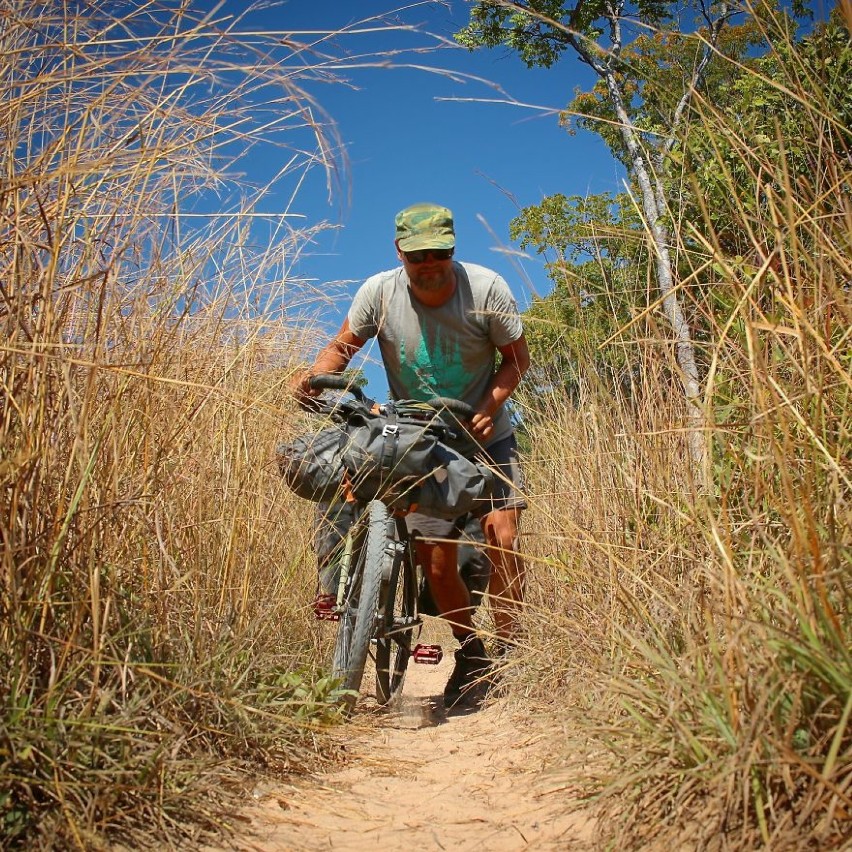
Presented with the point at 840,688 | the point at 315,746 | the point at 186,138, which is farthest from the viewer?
the point at 315,746

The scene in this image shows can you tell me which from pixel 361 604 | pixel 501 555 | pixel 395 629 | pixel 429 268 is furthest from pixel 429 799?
pixel 429 268

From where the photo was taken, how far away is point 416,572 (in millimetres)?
3664

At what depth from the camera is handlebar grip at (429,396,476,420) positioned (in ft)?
10.4

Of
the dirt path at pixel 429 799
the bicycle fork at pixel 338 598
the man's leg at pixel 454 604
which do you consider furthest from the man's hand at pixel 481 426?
the dirt path at pixel 429 799

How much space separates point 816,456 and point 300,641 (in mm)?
1860

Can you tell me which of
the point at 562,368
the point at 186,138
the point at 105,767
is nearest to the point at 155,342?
the point at 186,138

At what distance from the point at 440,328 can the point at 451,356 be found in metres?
0.12

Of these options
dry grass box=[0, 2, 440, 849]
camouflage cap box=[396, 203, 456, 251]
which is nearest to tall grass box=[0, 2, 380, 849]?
dry grass box=[0, 2, 440, 849]

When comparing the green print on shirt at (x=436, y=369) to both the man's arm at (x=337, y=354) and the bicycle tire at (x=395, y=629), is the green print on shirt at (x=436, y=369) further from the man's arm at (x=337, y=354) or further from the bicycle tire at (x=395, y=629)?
the bicycle tire at (x=395, y=629)

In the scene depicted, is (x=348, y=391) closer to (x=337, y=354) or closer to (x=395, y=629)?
(x=337, y=354)

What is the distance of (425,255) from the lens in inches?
136

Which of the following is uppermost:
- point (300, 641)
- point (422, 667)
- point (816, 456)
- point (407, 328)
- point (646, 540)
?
point (407, 328)

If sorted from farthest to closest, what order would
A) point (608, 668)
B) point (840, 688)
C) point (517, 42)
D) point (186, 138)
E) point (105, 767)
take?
point (517, 42) → point (186, 138) → point (608, 668) → point (105, 767) → point (840, 688)

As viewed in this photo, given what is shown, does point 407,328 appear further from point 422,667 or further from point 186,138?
point 422,667
